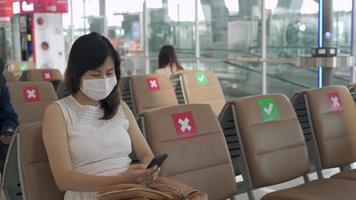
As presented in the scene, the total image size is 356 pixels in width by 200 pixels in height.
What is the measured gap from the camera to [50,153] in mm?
1856

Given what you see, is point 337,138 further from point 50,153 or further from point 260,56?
point 260,56

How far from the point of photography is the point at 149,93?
4.33 metres

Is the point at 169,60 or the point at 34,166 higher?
the point at 169,60

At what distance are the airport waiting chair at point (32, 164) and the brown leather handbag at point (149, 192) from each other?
0.30 m

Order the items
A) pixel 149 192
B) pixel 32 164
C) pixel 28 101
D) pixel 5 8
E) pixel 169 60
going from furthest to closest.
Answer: pixel 5 8 → pixel 169 60 → pixel 28 101 → pixel 32 164 → pixel 149 192

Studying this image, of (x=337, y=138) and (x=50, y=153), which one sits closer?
(x=50, y=153)

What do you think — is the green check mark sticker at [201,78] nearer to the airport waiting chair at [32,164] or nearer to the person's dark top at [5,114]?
the person's dark top at [5,114]

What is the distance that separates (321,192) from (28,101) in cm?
197

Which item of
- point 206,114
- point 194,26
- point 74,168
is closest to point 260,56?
point 194,26

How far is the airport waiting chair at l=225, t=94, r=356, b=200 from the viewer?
7.93ft

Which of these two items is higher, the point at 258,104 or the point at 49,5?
the point at 49,5

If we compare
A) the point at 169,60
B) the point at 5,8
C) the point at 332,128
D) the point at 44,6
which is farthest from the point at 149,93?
the point at 5,8

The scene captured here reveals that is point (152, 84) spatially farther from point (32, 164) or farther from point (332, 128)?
point (32, 164)

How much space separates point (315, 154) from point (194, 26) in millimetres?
5843
